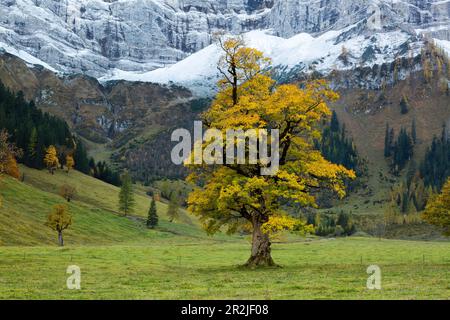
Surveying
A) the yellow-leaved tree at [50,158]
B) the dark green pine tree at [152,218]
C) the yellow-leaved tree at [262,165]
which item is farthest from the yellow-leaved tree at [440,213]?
the yellow-leaved tree at [50,158]

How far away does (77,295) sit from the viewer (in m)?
25.8

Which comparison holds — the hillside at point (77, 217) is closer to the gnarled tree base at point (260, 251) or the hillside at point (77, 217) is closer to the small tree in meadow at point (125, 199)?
the small tree in meadow at point (125, 199)

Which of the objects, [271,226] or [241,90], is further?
[241,90]

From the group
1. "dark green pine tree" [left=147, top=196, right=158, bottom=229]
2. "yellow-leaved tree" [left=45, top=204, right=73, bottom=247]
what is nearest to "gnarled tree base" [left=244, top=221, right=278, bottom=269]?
"yellow-leaved tree" [left=45, top=204, right=73, bottom=247]

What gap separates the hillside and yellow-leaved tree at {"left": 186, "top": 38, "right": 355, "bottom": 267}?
197 ft

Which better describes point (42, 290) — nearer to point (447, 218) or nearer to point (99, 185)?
point (447, 218)

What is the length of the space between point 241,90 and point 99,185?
516 ft

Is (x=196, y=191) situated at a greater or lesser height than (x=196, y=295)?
greater

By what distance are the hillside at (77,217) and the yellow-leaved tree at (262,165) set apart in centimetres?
5990

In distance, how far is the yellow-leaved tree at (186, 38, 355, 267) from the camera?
135 feet

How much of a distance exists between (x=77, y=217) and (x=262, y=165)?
3945 inches

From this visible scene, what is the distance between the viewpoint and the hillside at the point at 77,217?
10464 cm
